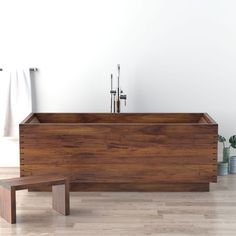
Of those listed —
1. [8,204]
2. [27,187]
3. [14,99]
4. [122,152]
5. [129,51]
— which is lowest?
[8,204]

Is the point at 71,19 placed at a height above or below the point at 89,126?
above

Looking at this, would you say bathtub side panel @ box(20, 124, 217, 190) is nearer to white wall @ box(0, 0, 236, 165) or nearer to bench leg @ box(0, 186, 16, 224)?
bench leg @ box(0, 186, 16, 224)

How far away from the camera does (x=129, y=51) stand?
5457mm

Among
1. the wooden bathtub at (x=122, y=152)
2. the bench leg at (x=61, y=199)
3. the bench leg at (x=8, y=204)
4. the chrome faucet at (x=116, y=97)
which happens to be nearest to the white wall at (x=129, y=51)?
the chrome faucet at (x=116, y=97)

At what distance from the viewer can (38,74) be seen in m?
5.51

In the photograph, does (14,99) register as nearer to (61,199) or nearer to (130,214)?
(61,199)

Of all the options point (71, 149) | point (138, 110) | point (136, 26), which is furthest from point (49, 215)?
point (136, 26)

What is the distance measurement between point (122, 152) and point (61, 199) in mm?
703

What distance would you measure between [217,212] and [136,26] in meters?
2.07

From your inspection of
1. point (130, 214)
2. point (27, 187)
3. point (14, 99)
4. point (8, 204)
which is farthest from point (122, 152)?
point (14, 99)

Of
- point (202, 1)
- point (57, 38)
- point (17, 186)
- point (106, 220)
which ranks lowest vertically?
point (106, 220)

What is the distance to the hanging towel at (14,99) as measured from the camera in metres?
5.41

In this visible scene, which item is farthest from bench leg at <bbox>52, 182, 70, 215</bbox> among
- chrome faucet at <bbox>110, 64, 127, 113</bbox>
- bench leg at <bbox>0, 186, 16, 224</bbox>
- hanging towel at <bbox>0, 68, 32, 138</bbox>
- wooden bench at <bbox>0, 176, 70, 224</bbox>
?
hanging towel at <bbox>0, 68, 32, 138</bbox>

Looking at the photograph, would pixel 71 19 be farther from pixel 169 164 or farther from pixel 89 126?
pixel 169 164
